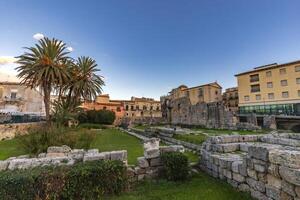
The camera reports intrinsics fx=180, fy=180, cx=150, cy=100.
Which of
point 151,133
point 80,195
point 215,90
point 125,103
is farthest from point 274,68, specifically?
point 125,103

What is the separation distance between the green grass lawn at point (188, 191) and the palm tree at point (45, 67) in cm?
2047

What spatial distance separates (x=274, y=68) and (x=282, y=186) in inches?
1502

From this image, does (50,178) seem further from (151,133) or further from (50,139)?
(151,133)

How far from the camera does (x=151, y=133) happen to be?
704 inches

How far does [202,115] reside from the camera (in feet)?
104

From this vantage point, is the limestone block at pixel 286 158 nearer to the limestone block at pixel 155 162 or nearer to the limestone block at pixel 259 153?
the limestone block at pixel 259 153

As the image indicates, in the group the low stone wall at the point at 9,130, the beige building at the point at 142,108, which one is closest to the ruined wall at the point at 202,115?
the beige building at the point at 142,108

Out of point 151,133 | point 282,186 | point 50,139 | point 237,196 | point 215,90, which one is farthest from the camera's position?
point 215,90

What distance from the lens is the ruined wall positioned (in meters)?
27.2

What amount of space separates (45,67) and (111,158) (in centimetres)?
2136

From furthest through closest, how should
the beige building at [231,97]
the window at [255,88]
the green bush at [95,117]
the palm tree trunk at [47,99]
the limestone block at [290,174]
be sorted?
1. the beige building at [231,97]
2. the green bush at [95,117]
3. the window at [255,88]
4. the palm tree trunk at [47,99]
5. the limestone block at [290,174]

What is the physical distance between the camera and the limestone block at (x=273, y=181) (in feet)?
12.0

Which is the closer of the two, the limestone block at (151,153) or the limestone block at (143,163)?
the limestone block at (143,163)

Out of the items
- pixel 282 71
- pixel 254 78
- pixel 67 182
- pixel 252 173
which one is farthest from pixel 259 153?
pixel 254 78
